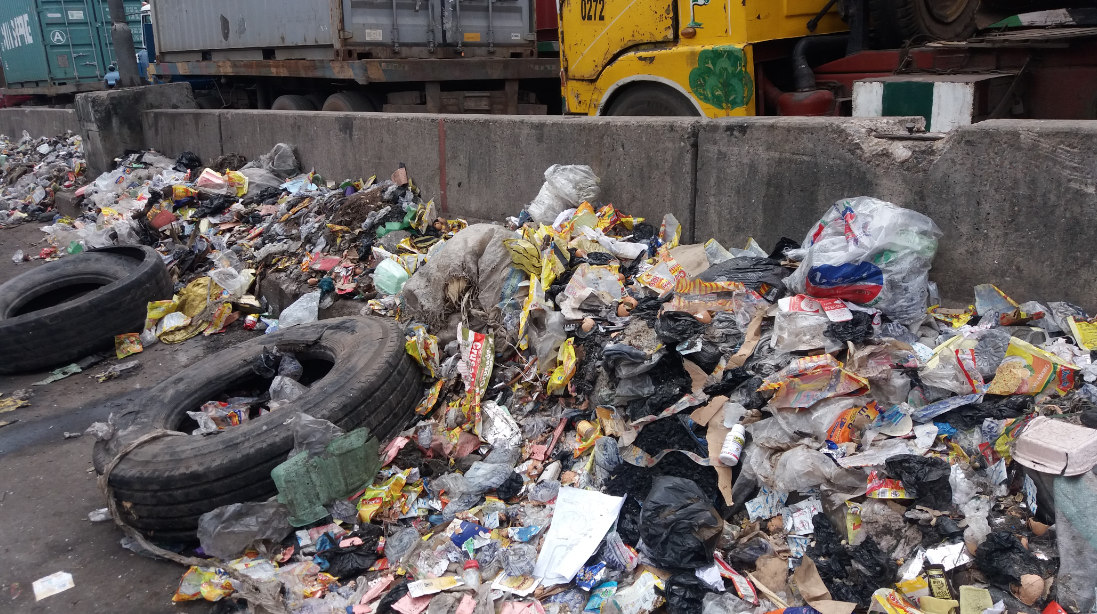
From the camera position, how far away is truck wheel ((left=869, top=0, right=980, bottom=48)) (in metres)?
4.98

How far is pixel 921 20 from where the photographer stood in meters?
5.12

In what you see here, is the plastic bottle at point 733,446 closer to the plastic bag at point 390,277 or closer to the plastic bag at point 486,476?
the plastic bag at point 486,476

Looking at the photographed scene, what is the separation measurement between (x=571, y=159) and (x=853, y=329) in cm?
230

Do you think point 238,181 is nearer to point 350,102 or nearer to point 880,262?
point 350,102

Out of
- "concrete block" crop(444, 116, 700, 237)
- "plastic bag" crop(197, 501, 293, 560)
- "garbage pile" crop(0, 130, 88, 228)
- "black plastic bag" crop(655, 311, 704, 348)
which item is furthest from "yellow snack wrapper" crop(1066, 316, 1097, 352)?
"garbage pile" crop(0, 130, 88, 228)

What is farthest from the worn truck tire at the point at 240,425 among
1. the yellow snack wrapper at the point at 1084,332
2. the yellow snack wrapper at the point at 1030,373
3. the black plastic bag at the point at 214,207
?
the black plastic bag at the point at 214,207

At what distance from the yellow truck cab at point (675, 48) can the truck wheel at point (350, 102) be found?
4331 mm

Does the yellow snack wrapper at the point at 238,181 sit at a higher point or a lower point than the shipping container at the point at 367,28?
lower

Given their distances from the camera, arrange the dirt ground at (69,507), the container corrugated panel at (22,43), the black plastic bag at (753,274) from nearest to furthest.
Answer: the dirt ground at (69,507) → the black plastic bag at (753,274) → the container corrugated panel at (22,43)

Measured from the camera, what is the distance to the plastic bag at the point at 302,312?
488cm

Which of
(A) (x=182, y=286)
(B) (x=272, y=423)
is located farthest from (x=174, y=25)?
(B) (x=272, y=423)

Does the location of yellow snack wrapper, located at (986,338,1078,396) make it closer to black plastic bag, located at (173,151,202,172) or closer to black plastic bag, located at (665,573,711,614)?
black plastic bag, located at (665,573,711,614)

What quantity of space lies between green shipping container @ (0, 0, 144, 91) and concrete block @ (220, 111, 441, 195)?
15292 mm

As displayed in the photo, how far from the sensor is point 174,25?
42.0 feet
